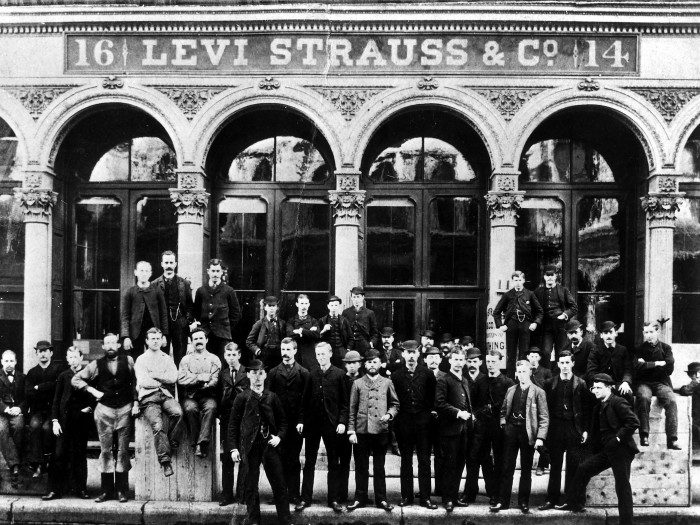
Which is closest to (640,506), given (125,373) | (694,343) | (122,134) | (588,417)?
(588,417)

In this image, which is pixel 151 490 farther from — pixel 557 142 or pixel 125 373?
pixel 557 142

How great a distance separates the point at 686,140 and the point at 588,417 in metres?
6.21

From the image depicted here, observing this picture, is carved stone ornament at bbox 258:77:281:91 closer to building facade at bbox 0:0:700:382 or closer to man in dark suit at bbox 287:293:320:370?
building facade at bbox 0:0:700:382

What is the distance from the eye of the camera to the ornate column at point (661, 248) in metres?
12.5

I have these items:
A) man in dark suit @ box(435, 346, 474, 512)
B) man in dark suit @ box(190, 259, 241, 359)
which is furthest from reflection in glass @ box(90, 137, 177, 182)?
man in dark suit @ box(435, 346, 474, 512)

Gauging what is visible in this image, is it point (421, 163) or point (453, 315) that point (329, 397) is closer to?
point (453, 315)

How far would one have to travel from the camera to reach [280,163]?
14289mm

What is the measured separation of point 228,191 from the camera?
14211 mm

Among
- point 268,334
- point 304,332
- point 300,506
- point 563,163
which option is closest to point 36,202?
point 268,334

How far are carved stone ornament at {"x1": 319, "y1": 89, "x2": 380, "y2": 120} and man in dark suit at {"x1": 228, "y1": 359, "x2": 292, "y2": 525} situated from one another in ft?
19.7

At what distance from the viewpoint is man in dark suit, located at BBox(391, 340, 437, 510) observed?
9148mm

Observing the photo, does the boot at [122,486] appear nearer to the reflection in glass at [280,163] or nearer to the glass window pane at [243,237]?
the glass window pane at [243,237]

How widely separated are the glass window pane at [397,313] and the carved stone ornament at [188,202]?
3.80 metres

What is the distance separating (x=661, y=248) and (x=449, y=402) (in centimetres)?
600
